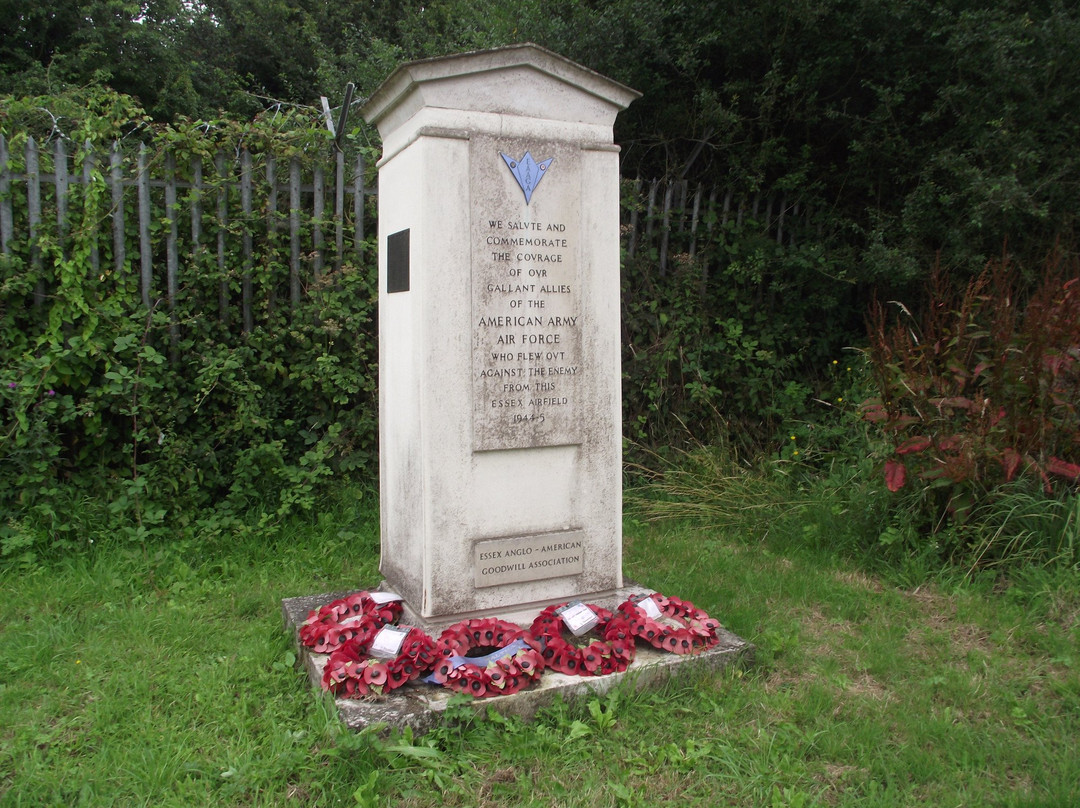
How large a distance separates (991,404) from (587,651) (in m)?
2.30

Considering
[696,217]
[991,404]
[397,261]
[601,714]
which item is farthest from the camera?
[696,217]

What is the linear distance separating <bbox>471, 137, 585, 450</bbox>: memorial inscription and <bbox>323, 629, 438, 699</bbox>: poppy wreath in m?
0.74

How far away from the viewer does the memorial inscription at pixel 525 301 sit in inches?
119

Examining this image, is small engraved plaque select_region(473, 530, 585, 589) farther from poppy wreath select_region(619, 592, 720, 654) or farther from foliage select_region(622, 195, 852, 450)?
foliage select_region(622, 195, 852, 450)

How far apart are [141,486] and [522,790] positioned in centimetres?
278

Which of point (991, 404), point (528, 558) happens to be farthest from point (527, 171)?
point (991, 404)

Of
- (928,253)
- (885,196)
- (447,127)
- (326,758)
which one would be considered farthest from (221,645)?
(885,196)

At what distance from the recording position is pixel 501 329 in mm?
3064

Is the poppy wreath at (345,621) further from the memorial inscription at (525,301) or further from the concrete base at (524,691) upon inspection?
the memorial inscription at (525,301)

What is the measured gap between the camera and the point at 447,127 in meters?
2.94

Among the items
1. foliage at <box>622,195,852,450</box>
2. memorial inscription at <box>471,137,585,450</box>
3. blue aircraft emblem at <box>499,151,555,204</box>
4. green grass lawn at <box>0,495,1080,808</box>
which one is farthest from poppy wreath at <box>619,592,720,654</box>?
foliage at <box>622,195,852,450</box>

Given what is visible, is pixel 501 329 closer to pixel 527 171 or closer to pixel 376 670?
pixel 527 171

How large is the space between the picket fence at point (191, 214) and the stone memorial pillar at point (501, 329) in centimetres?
149

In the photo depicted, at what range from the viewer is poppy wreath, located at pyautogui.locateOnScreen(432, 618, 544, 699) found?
266 cm
